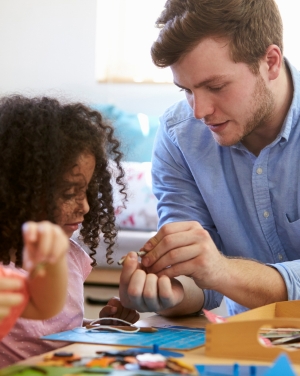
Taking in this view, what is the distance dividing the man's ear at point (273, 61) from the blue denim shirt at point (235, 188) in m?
0.07

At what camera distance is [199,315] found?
1.26 metres

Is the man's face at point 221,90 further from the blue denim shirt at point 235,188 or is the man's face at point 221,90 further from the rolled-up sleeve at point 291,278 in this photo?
the rolled-up sleeve at point 291,278

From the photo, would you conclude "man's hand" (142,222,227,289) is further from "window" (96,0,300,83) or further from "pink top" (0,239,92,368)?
"window" (96,0,300,83)

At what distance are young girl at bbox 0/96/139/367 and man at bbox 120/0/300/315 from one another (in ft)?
0.87

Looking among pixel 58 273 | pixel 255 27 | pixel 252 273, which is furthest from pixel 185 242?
pixel 255 27

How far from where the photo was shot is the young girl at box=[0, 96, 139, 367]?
3.49 feet

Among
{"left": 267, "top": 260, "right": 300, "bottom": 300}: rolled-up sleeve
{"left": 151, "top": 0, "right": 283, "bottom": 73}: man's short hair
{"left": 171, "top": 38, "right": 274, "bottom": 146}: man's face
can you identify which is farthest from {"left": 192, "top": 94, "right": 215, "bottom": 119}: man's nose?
{"left": 267, "top": 260, "right": 300, "bottom": 300}: rolled-up sleeve

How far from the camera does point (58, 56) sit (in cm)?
333

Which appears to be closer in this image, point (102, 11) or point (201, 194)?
point (201, 194)

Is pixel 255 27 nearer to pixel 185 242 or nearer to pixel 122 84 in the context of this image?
pixel 185 242

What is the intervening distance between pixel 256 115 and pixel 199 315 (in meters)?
0.52

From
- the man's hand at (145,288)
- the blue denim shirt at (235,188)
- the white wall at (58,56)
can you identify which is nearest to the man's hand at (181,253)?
the man's hand at (145,288)

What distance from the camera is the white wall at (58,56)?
3268mm

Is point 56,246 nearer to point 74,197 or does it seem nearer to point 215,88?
point 74,197
